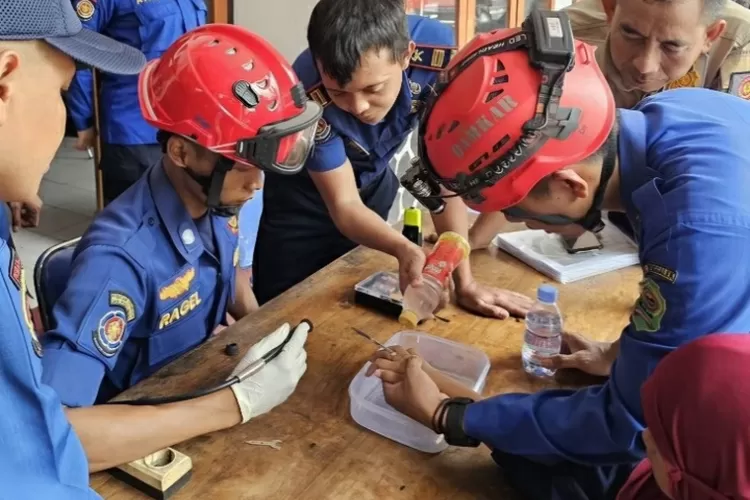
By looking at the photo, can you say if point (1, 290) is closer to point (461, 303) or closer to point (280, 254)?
point (461, 303)

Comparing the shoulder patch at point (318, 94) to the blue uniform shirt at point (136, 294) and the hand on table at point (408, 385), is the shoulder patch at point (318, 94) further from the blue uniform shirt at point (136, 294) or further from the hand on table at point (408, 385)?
the hand on table at point (408, 385)

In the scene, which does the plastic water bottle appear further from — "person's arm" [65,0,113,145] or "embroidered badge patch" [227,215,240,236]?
"person's arm" [65,0,113,145]

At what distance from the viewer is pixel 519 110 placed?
1075mm

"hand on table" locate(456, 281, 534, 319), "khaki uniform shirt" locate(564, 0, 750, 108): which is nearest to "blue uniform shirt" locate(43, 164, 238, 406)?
"hand on table" locate(456, 281, 534, 319)

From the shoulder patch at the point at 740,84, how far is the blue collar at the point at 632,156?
1229 millimetres

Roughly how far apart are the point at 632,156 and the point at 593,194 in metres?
0.09

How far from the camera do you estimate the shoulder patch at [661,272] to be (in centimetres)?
101

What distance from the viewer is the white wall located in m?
4.18

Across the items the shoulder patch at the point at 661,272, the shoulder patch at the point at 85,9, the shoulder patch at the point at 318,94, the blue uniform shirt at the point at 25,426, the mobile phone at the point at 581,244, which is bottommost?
the mobile phone at the point at 581,244

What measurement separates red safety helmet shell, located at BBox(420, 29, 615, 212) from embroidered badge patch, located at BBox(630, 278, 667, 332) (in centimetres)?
24

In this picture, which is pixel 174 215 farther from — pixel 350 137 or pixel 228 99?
pixel 350 137

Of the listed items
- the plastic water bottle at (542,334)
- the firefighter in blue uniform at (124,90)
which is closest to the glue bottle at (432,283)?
the plastic water bottle at (542,334)

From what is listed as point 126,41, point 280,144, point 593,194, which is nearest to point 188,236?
point 280,144

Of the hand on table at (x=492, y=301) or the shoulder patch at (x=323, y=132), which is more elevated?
the shoulder patch at (x=323, y=132)
